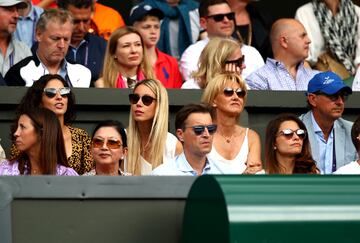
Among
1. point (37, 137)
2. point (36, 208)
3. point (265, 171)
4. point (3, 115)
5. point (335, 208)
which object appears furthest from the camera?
point (3, 115)

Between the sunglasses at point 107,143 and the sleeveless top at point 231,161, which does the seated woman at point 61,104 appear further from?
the sleeveless top at point 231,161

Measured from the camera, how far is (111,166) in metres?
10.8

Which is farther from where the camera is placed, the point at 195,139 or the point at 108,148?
the point at 195,139

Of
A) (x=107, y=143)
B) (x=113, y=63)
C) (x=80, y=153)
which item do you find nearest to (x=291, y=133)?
(x=107, y=143)

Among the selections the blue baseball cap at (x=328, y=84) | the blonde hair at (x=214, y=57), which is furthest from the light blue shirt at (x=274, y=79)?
the blue baseball cap at (x=328, y=84)

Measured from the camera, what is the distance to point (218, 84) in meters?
12.0

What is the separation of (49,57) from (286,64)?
2384 millimetres

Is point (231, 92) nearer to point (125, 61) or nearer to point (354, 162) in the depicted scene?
point (354, 162)

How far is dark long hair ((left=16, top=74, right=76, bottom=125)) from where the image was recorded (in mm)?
11523

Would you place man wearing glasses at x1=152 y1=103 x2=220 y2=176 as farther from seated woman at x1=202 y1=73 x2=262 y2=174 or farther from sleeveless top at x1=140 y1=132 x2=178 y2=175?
seated woman at x1=202 y1=73 x2=262 y2=174

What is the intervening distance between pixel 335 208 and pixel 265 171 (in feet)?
9.76

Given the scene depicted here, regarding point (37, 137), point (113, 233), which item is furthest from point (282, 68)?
point (113, 233)

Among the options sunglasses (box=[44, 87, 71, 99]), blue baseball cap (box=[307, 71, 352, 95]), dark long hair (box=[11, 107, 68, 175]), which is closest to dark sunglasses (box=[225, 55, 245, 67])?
blue baseball cap (box=[307, 71, 352, 95])

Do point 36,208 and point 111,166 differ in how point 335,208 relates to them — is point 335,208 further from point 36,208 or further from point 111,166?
point 111,166
